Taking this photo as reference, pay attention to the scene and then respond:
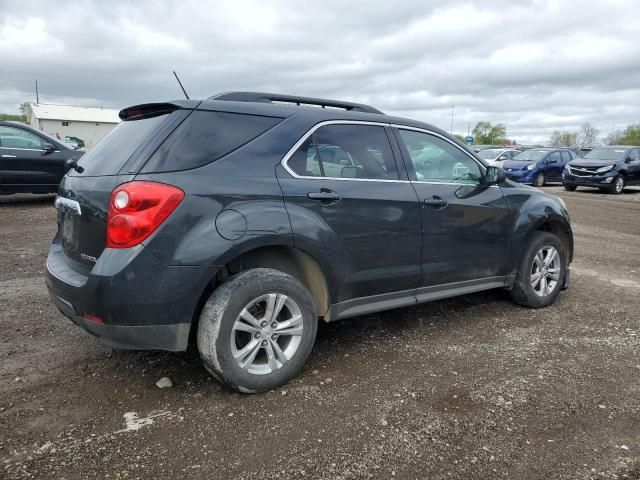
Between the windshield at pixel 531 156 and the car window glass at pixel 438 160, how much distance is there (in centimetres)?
1744

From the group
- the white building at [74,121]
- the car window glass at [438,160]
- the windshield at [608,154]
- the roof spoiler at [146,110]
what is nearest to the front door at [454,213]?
the car window glass at [438,160]

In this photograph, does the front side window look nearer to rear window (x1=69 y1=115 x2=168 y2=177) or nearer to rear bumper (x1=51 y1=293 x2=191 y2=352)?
rear window (x1=69 y1=115 x2=168 y2=177)

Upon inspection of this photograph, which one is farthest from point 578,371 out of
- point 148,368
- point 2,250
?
point 2,250

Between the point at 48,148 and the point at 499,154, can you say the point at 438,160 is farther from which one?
the point at 499,154

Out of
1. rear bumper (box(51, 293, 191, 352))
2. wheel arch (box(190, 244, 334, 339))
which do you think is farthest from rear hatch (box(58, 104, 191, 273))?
wheel arch (box(190, 244, 334, 339))

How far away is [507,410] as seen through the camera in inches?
118

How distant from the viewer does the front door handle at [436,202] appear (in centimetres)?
387

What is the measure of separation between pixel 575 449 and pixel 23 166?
1036cm

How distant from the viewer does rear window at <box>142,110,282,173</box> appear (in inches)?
115

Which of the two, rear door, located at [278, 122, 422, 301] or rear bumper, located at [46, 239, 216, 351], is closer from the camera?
rear bumper, located at [46, 239, 216, 351]

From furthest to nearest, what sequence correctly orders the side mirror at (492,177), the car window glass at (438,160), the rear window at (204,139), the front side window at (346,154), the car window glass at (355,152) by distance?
the side mirror at (492,177) < the car window glass at (438,160) < the car window glass at (355,152) < the front side window at (346,154) < the rear window at (204,139)

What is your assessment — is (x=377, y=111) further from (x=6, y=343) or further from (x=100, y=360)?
(x=6, y=343)

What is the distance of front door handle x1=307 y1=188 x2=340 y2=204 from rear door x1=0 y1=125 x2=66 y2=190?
28.5 ft

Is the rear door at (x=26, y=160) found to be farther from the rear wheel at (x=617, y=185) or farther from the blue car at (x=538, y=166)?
the rear wheel at (x=617, y=185)
